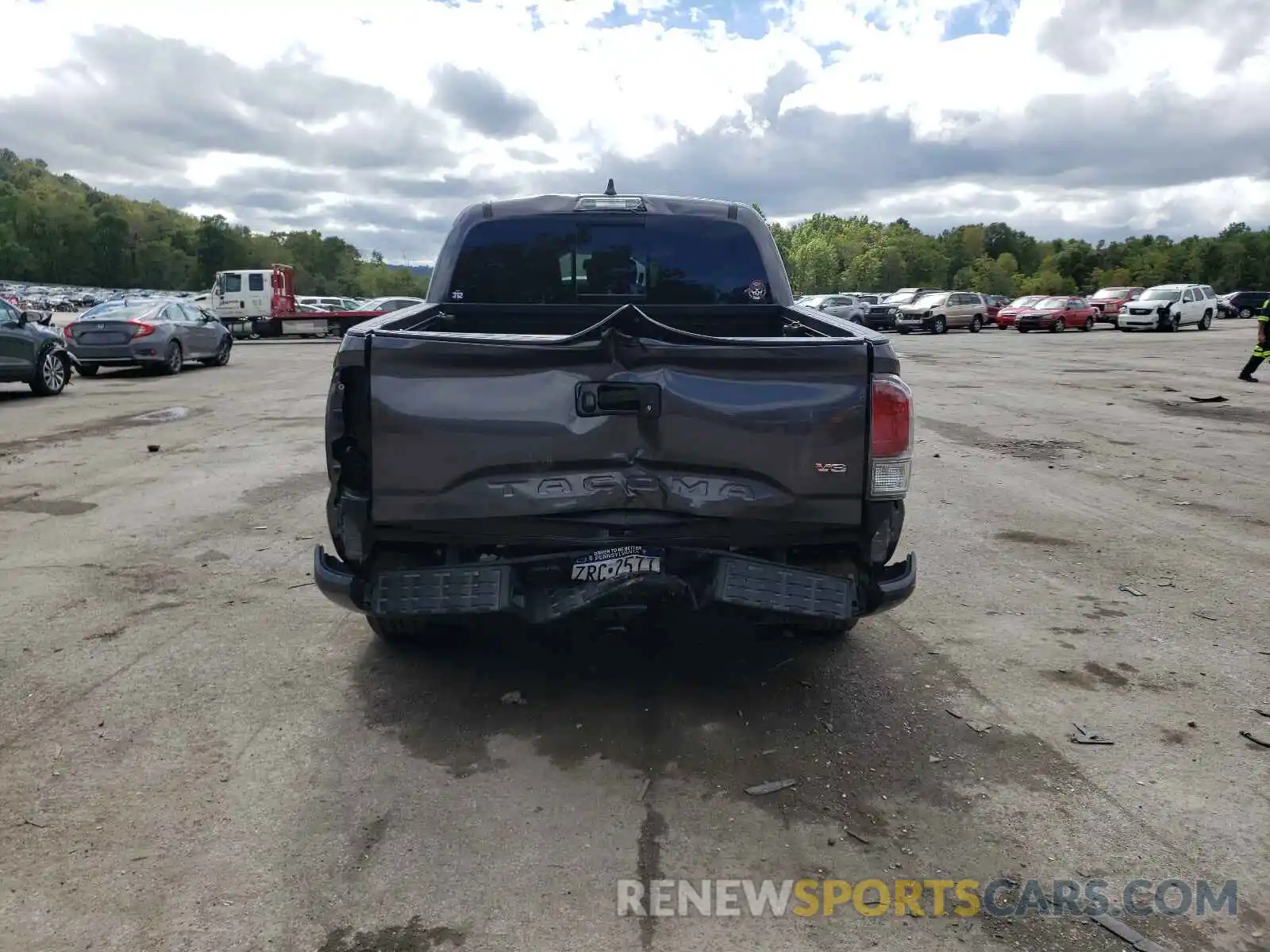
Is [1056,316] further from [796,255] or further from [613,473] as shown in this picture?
[796,255]

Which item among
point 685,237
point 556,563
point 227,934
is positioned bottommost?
point 227,934

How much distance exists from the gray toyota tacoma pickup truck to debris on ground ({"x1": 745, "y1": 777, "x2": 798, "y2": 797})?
0.64 metres

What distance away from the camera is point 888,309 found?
4306 centimetres

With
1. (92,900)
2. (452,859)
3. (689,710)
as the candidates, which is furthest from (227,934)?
(689,710)

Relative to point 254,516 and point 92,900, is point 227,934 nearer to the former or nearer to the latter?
point 92,900

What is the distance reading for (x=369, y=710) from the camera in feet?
13.6

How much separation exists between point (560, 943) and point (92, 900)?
1.38m

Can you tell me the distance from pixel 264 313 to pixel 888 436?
37.6m

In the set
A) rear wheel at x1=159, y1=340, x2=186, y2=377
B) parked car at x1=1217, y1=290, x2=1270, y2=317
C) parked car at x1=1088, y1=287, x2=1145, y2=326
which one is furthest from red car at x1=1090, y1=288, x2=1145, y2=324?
rear wheel at x1=159, y1=340, x2=186, y2=377

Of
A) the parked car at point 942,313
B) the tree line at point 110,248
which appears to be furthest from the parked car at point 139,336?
the tree line at point 110,248

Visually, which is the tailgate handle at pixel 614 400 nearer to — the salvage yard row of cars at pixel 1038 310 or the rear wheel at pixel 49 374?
the rear wheel at pixel 49 374

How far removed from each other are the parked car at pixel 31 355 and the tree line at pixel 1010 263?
109 metres

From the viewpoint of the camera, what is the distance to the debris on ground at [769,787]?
136 inches

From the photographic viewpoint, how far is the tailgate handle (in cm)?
371
